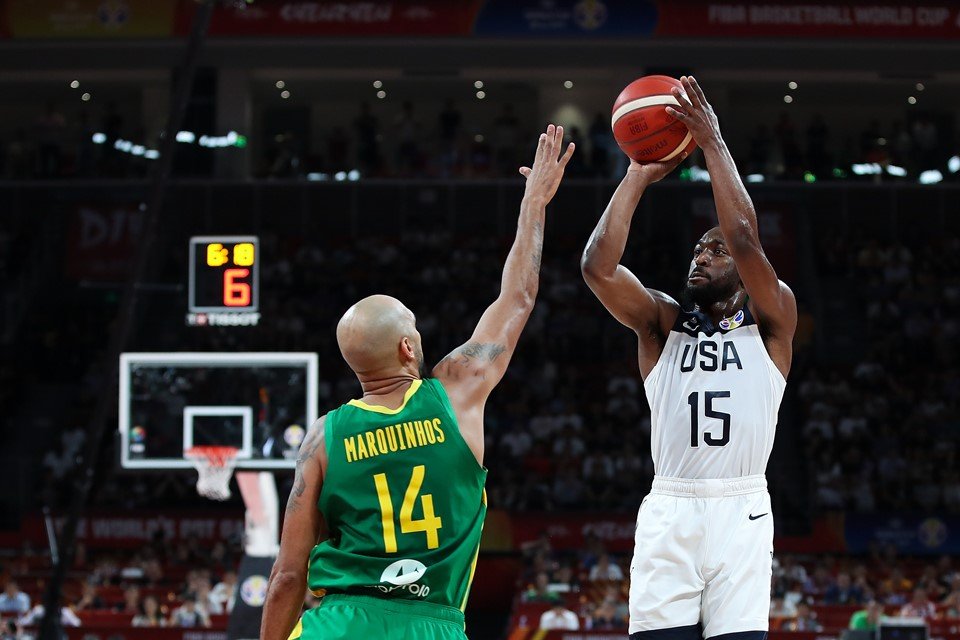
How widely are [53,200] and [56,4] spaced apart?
15.9ft

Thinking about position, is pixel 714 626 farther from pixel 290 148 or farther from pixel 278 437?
pixel 290 148

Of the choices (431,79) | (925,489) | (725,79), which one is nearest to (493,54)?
(431,79)

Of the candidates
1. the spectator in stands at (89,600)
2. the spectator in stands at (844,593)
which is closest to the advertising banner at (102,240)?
the spectator in stands at (89,600)

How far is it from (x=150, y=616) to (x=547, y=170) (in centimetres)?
1288

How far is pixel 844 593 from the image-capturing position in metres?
17.5

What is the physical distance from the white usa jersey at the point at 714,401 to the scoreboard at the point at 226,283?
785cm

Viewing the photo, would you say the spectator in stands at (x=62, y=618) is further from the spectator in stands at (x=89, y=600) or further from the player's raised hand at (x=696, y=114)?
the player's raised hand at (x=696, y=114)

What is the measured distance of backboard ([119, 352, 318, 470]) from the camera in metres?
13.6

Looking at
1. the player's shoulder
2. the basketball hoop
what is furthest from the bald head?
the basketball hoop

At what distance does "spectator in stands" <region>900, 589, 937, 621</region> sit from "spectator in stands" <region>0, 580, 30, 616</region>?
10.6 metres

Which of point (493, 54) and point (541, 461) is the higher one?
point (493, 54)

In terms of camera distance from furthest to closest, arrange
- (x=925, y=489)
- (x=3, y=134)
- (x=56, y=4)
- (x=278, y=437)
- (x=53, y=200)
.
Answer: (x=3, y=134) < (x=53, y=200) < (x=56, y=4) < (x=925, y=489) < (x=278, y=437)

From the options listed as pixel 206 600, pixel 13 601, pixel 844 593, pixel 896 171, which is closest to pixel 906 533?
pixel 844 593

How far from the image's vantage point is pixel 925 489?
834 inches
